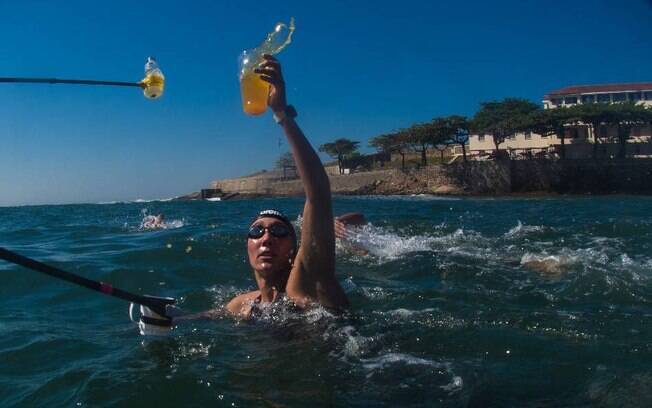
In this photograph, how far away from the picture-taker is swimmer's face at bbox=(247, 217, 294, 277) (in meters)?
3.82

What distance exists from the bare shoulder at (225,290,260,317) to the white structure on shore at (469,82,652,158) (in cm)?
5807

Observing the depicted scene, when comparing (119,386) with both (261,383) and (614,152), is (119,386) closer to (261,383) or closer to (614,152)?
(261,383)

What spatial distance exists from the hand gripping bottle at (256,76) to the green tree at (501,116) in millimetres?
60693

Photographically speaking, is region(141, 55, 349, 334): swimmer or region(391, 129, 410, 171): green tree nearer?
region(141, 55, 349, 334): swimmer

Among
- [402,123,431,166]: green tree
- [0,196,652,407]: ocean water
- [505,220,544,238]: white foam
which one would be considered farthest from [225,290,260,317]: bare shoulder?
[402,123,431,166]: green tree

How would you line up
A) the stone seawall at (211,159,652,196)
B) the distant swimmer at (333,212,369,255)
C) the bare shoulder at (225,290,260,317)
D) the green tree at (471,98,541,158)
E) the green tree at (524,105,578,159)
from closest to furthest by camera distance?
the bare shoulder at (225,290,260,317) → the distant swimmer at (333,212,369,255) → the stone seawall at (211,159,652,196) → the green tree at (524,105,578,159) → the green tree at (471,98,541,158)

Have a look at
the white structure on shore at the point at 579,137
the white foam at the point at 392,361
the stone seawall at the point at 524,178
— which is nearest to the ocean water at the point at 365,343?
the white foam at the point at 392,361

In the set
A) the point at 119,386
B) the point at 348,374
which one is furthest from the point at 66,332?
the point at 348,374

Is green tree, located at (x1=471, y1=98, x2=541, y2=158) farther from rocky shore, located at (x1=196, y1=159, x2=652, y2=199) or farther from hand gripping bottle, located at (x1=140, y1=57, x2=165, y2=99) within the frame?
hand gripping bottle, located at (x1=140, y1=57, x2=165, y2=99)

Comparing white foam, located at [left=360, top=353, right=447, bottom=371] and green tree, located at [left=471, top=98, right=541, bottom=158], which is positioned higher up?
green tree, located at [left=471, top=98, right=541, bottom=158]

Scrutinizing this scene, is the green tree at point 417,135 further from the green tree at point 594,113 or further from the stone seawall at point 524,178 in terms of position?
the green tree at point 594,113

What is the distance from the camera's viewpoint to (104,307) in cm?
558

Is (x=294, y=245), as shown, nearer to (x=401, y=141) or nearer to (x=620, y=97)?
(x=401, y=141)

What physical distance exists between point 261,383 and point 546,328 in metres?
2.34
